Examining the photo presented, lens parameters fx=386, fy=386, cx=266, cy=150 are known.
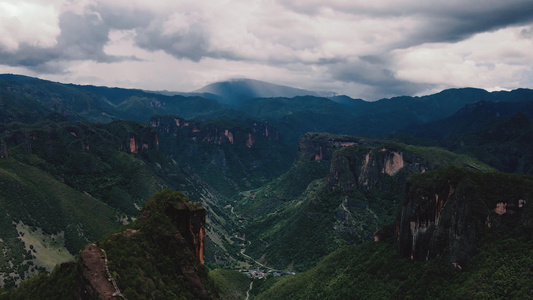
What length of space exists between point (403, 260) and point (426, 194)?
1746cm

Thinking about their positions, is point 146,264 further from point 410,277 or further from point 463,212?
point 463,212

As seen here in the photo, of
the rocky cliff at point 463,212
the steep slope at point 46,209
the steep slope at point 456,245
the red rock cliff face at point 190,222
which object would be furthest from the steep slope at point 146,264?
the steep slope at point 46,209

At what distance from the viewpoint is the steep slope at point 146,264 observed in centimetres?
5000

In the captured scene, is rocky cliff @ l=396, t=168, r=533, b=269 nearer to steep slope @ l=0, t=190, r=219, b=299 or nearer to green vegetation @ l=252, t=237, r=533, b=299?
green vegetation @ l=252, t=237, r=533, b=299

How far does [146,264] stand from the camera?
56469 mm

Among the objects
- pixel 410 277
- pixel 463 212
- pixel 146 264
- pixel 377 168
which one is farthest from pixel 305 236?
pixel 146 264

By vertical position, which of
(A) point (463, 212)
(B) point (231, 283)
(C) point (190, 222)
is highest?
(C) point (190, 222)

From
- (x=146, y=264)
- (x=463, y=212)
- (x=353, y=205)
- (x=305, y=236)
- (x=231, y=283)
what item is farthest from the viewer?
(x=305, y=236)

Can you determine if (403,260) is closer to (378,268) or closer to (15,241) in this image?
(378,268)

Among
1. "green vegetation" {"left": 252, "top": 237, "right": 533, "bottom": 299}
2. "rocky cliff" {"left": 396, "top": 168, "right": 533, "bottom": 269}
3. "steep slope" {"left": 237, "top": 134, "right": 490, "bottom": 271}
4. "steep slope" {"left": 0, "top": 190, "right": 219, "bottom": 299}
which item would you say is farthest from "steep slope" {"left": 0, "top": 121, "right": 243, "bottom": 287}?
"rocky cliff" {"left": 396, "top": 168, "right": 533, "bottom": 269}

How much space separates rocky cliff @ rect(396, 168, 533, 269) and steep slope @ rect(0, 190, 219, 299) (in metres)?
52.1

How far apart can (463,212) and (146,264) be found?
65.0 meters

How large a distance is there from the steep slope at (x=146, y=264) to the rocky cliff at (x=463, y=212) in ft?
171

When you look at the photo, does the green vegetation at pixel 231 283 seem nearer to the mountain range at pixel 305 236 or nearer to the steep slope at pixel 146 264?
the mountain range at pixel 305 236
